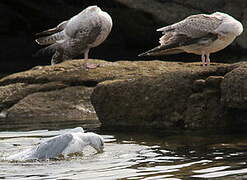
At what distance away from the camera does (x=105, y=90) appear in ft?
32.8

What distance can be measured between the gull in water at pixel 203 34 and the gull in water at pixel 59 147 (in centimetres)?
393

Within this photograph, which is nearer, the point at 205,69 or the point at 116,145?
the point at 116,145

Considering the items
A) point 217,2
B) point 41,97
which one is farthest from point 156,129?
point 217,2

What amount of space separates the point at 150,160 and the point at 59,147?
0.92m

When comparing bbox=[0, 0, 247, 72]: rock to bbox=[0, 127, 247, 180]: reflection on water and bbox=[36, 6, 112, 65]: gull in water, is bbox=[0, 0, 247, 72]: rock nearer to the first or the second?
bbox=[36, 6, 112, 65]: gull in water

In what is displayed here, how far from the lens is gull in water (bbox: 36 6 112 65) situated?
1404 centimetres

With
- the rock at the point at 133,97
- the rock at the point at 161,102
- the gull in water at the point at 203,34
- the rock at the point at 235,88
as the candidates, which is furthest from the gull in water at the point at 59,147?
the gull in water at the point at 203,34

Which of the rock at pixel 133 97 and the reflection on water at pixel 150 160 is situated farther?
the rock at pixel 133 97

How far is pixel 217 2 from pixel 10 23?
6968 millimetres

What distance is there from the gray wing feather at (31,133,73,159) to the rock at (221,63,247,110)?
2.06 meters

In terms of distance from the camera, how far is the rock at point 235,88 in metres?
8.22

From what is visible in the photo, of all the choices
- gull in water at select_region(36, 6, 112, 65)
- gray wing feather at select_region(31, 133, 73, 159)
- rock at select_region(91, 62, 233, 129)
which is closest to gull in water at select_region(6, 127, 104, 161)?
gray wing feather at select_region(31, 133, 73, 159)

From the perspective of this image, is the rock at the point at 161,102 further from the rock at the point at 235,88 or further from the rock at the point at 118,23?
the rock at the point at 118,23

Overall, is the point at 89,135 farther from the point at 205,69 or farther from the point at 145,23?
the point at 145,23
